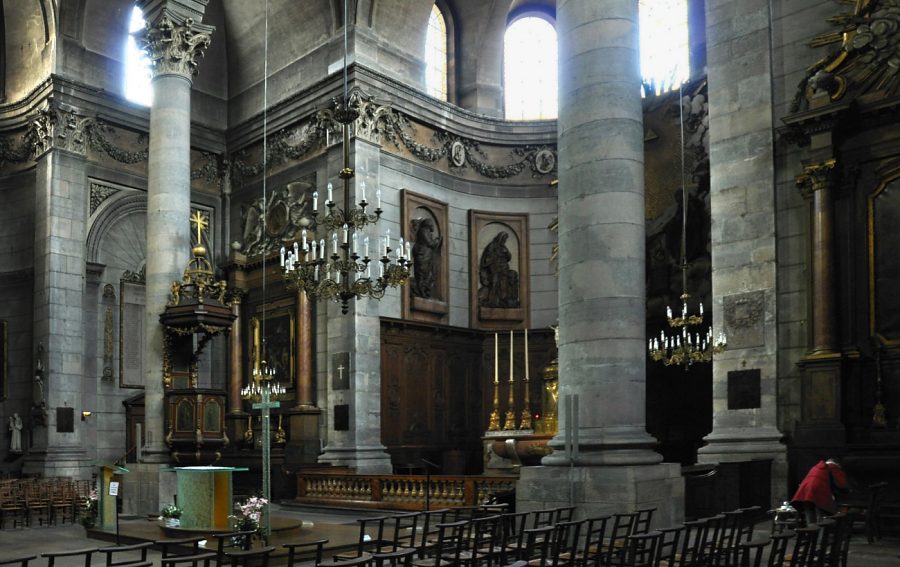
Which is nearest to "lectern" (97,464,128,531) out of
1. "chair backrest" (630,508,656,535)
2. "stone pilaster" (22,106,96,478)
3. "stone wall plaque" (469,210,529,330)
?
"chair backrest" (630,508,656,535)

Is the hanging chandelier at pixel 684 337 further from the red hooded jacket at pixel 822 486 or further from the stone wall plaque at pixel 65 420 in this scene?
the stone wall plaque at pixel 65 420

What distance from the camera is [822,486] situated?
11.0 metres

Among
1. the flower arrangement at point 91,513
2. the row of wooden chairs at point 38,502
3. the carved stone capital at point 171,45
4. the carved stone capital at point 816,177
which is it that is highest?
the carved stone capital at point 171,45

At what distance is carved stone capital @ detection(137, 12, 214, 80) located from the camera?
62.3ft

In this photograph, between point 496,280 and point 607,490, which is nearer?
point 607,490

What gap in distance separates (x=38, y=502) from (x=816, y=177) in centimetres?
1459

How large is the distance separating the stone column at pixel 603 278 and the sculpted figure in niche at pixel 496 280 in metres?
14.6

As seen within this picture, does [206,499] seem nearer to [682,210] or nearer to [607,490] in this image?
[607,490]

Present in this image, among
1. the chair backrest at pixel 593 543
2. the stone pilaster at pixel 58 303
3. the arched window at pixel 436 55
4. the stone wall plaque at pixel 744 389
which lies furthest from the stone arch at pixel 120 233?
the chair backrest at pixel 593 543

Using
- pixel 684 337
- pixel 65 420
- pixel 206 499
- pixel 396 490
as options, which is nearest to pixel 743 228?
pixel 684 337

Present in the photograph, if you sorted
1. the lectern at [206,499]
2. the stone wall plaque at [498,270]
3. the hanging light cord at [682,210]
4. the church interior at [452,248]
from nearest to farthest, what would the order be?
the church interior at [452,248] < the lectern at [206,499] < the hanging light cord at [682,210] < the stone wall plaque at [498,270]

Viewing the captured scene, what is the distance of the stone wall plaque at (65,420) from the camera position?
74.8 feet

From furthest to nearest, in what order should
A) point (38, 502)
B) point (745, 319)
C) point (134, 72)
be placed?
point (134, 72), point (38, 502), point (745, 319)

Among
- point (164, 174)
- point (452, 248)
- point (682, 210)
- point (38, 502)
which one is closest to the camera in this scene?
point (38, 502)
